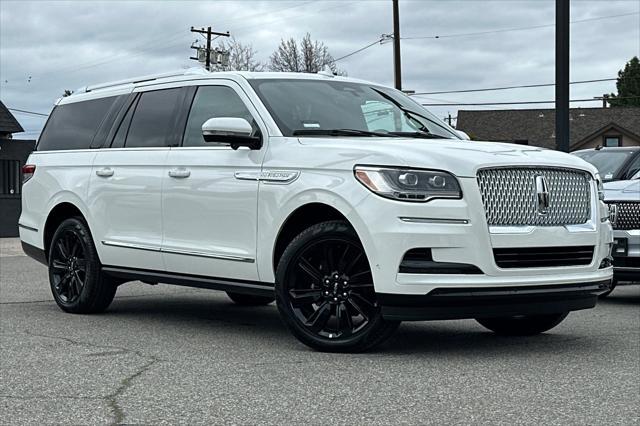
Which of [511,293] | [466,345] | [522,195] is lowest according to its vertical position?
[466,345]

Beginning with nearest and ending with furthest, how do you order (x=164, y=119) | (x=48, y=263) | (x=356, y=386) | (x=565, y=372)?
(x=356, y=386), (x=565, y=372), (x=164, y=119), (x=48, y=263)

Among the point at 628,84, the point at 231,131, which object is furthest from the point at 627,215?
the point at 628,84

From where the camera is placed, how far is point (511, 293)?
6.33 metres

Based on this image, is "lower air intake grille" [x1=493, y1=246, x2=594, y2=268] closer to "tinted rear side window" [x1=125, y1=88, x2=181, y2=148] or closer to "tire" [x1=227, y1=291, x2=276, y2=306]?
"tinted rear side window" [x1=125, y1=88, x2=181, y2=148]

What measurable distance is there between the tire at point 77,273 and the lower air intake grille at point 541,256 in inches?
152

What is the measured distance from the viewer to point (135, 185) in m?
8.23

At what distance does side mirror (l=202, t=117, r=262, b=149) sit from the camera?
705cm

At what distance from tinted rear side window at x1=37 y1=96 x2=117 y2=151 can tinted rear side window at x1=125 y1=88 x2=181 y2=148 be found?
1.79 ft

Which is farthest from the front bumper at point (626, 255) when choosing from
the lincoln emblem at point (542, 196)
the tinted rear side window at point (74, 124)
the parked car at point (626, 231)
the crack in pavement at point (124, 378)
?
the crack in pavement at point (124, 378)

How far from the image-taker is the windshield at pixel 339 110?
728 centimetres

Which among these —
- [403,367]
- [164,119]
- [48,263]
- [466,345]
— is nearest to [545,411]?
[403,367]

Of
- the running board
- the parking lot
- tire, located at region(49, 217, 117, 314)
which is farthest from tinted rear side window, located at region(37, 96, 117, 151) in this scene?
the parking lot

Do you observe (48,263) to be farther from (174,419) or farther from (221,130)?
(174,419)

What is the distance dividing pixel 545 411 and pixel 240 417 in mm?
1447
